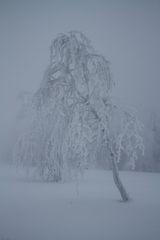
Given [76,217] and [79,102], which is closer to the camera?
[76,217]

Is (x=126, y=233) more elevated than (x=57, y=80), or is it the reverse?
(x=57, y=80)

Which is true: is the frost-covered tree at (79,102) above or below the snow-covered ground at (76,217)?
above

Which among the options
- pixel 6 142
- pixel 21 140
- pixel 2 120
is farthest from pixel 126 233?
pixel 2 120

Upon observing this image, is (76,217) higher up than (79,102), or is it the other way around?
(79,102)

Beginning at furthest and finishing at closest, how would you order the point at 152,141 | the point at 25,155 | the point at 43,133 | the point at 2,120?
the point at 2,120, the point at 152,141, the point at 25,155, the point at 43,133

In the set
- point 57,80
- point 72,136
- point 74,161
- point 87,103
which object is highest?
point 57,80

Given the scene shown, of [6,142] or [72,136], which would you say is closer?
[72,136]

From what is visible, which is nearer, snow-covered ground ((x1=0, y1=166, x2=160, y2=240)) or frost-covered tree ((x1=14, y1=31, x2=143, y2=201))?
snow-covered ground ((x1=0, y1=166, x2=160, y2=240))

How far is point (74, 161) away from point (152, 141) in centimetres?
1696

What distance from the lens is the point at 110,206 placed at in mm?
9492

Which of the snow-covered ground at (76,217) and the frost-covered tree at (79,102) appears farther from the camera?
the frost-covered tree at (79,102)

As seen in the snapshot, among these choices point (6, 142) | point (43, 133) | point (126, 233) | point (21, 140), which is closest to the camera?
point (126, 233)

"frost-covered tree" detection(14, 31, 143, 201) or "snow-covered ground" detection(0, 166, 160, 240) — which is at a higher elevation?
"frost-covered tree" detection(14, 31, 143, 201)

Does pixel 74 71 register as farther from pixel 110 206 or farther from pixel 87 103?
pixel 110 206
